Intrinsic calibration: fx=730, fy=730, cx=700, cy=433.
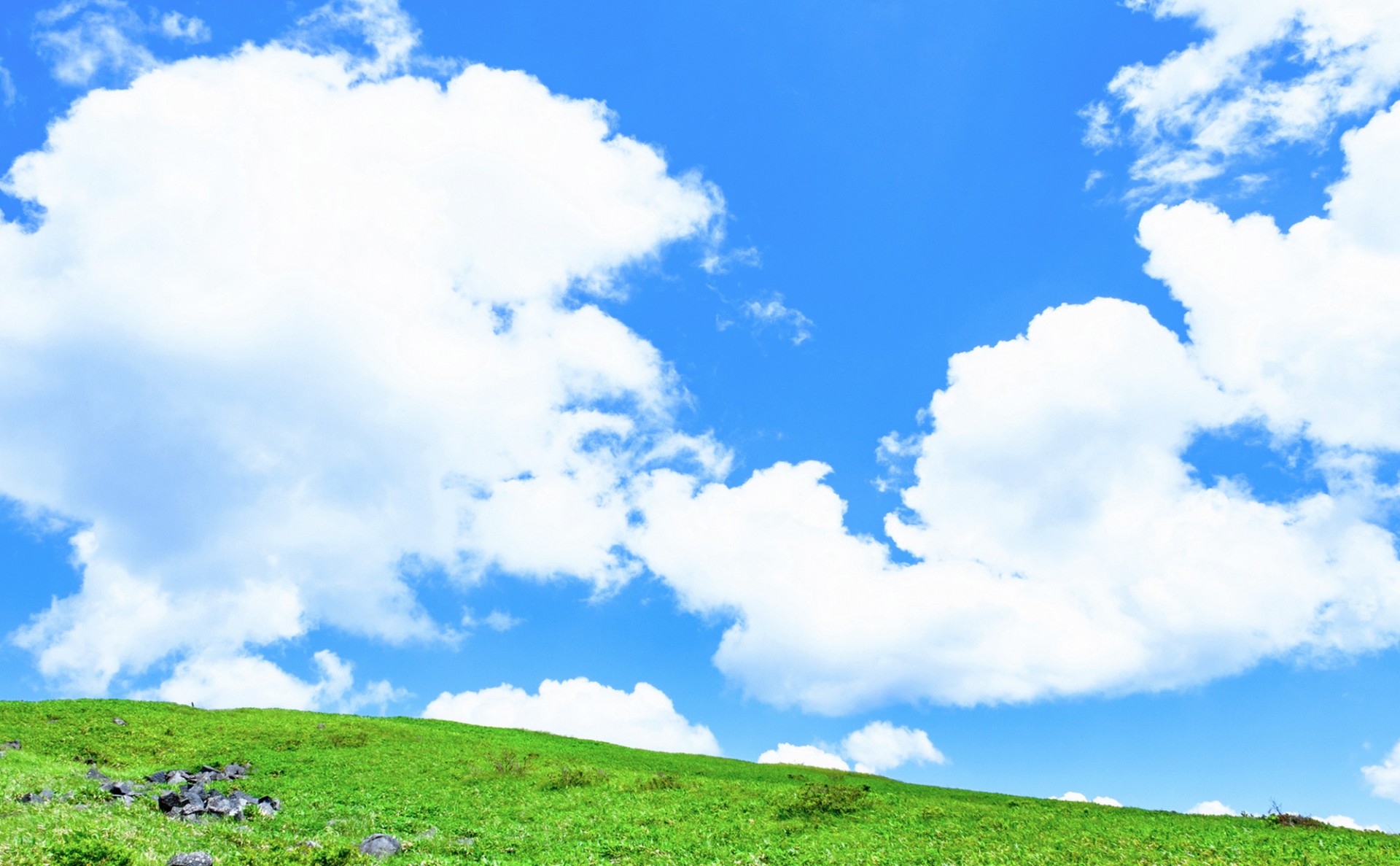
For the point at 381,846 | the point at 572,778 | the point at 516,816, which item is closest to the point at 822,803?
the point at 516,816

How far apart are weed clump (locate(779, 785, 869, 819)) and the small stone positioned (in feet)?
66.1

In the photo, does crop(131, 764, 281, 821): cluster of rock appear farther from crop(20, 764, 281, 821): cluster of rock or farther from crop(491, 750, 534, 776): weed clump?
crop(491, 750, 534, 776): weed clump

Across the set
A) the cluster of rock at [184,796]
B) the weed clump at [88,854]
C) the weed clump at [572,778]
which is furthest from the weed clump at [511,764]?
the weed clump at [88,854]

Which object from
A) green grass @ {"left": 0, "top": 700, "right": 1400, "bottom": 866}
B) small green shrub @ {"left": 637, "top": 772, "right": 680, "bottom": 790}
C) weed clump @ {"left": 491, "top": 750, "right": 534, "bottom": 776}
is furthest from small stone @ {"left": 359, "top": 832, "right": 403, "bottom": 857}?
weed clump @ {"left": 491, "top": 750, "right": 534, "bottom": 776}

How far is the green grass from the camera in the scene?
94.8 feet

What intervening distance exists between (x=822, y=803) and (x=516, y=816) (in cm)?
1728

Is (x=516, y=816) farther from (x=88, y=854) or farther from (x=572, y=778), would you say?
(x=88, y=854)

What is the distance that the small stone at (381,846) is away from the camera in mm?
30078

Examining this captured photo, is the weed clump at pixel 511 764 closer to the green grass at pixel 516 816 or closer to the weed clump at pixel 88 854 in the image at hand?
the green grass at pixel 516 816

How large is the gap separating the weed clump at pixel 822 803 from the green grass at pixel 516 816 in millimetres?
120

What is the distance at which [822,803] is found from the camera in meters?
41.1

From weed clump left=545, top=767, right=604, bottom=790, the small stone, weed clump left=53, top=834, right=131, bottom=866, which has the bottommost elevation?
the small stone

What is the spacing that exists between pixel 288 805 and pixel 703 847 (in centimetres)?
2448

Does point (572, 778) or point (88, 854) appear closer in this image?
point (88, 854)
